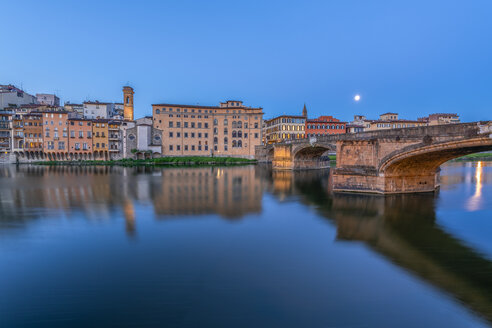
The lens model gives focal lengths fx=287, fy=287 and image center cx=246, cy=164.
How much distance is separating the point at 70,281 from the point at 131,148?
58377mm

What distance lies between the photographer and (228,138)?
66.3m

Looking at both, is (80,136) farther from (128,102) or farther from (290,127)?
(290,127)

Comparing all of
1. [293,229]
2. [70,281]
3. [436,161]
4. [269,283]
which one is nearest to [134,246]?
[70,281]

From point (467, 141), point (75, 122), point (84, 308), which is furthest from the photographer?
point (75, 122)

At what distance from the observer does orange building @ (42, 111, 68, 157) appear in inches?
2282

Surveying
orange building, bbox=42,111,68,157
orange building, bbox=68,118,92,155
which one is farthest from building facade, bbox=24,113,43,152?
orange building, bbox=68,118,92,155

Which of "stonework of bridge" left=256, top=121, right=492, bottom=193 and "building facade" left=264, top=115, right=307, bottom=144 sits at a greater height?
"building facade" left=264, top=115, right=307, bottom=144

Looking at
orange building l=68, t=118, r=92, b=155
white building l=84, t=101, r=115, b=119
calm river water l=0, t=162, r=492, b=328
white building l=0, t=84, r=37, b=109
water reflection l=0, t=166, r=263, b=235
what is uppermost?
white building l=0, t=84, r=37, b=109

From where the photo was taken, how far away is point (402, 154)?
17.1 metres

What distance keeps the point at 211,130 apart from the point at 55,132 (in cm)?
3173

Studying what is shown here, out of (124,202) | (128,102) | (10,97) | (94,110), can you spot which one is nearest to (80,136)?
(128,102)

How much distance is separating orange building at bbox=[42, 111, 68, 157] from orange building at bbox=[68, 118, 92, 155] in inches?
35.1

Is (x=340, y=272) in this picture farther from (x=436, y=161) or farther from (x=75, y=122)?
(x=75, y=122)

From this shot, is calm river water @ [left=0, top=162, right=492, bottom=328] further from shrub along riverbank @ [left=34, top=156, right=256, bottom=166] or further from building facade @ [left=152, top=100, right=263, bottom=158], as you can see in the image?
building facade @ [left=152, top=100, right=263, bottom=158]
